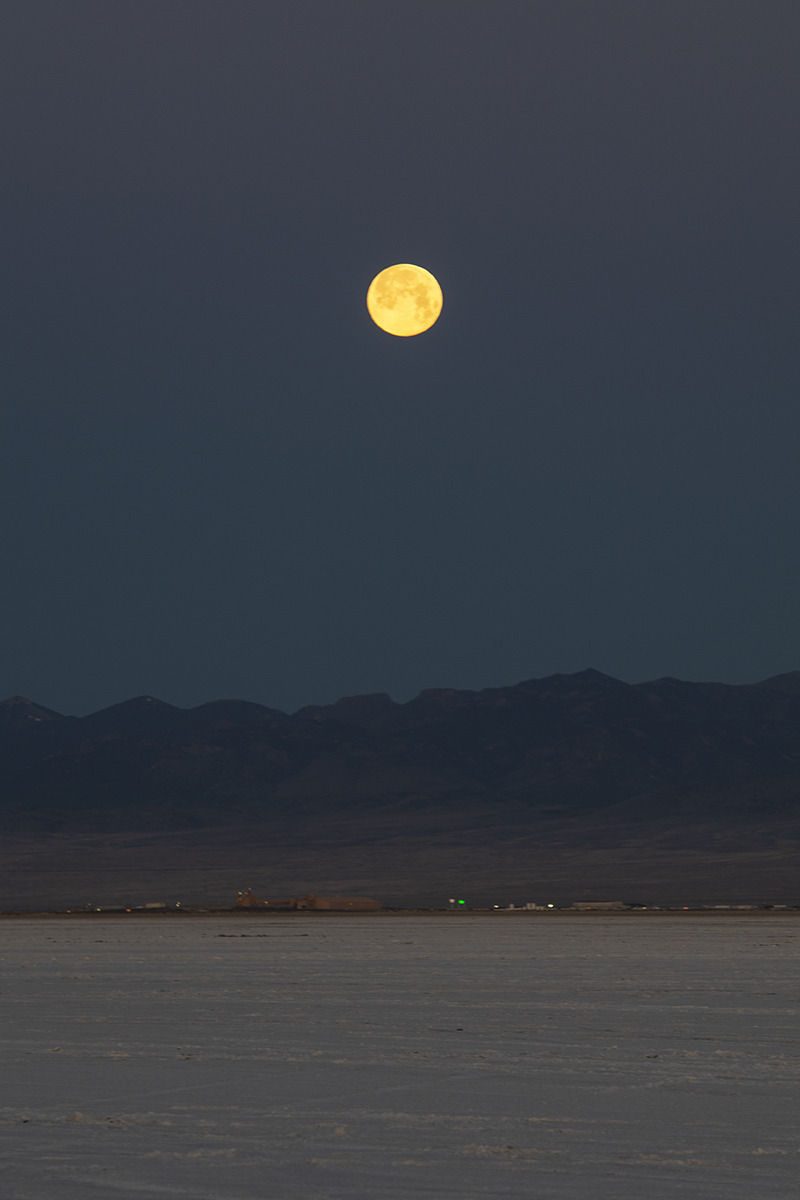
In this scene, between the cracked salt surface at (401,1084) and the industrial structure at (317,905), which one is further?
the industrial structure at (317,905)

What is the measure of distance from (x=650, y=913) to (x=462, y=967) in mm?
82243

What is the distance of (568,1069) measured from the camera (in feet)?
64.4

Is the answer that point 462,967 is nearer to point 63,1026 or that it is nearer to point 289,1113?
point 63,1026

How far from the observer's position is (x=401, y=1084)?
59.4ft

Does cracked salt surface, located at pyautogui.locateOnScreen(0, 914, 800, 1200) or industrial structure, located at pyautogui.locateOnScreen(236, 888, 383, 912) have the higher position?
industrial structure, located at pyautogui.locateOnScreen(236, 888, 383, 912)

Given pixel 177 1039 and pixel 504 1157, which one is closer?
pixel 504 1157

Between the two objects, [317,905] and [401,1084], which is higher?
[317,905]

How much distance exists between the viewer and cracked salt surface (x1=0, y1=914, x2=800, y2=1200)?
12.4 m

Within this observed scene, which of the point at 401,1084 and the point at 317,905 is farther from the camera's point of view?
the point at 317,905

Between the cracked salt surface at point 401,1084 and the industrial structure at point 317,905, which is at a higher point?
the industrial structure at point 317,905

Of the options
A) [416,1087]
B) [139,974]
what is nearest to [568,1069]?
[416,1087]

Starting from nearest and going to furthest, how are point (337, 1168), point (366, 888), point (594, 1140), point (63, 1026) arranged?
point (337, 1168), point (594, 1140), point (63, 1026), point (366, 888)

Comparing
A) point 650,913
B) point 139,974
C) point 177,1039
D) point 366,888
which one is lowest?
point 177,1039

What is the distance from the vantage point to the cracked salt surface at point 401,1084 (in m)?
12.4
